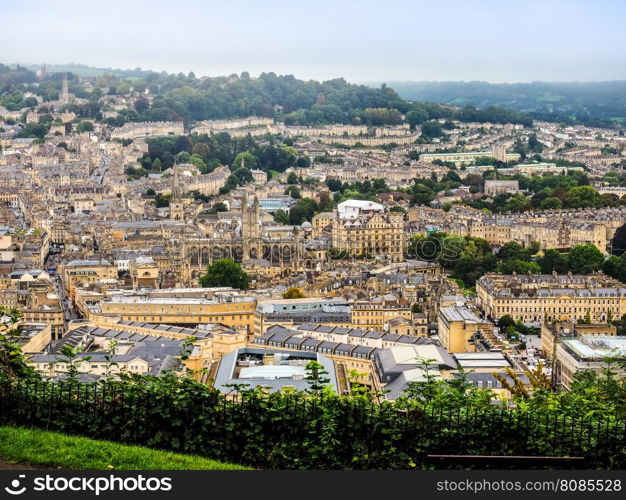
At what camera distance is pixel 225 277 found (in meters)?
32.0

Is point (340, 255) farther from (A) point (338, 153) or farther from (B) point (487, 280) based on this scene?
(A) point (338, 153)

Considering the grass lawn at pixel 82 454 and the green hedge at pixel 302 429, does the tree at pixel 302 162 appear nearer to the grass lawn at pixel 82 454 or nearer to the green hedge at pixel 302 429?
the green hedge at pixel 302 429

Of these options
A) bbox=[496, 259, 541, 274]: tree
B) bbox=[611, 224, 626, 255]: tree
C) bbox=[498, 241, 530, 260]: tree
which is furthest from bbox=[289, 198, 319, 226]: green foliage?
bbox=[496, 259, 541, 274]: tree

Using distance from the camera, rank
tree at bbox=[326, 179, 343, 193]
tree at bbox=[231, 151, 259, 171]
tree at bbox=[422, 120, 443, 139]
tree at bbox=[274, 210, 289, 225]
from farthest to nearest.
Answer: tree at bbox=[422, 120, 443, 139] < tree at bbox=[231, 151, 259, 171] < tree at bbox=[326, 179, 343, 193] < tree at bbox=[274, 210, 289, 225]

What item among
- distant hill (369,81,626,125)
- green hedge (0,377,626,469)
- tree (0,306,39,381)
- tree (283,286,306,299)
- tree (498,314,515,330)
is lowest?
distant hill (369,81,626,125)

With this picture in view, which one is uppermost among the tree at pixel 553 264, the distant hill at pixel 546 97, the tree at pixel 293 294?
the tree at pixel 293 294

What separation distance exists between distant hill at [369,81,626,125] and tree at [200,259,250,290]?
2843 inches

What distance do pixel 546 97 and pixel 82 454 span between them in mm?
141120

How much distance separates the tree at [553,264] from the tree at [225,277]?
9.34 metres

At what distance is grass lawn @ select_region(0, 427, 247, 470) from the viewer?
289 inches

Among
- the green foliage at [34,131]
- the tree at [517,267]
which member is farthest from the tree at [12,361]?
the green foliage at [34,131]

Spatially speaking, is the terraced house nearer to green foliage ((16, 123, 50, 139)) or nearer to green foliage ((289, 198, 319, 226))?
green foliage ((289, 198, 319, 226))

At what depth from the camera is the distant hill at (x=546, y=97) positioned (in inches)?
4328

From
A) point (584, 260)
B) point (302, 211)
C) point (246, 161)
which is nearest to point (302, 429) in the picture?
point (584, 260)
